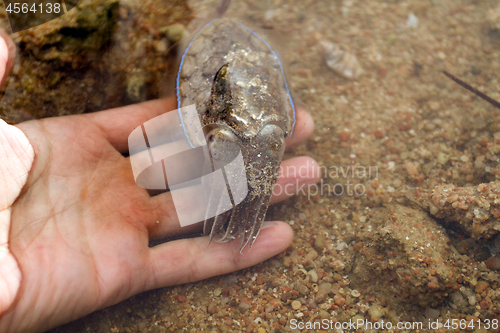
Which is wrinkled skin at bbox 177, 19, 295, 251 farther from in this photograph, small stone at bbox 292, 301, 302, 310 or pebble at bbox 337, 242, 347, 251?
pebble at bbox 337, 242, 347, 251

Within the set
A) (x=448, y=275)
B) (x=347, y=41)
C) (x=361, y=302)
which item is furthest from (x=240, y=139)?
(x=347, y=41)

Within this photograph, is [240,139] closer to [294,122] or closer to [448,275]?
[294,122]

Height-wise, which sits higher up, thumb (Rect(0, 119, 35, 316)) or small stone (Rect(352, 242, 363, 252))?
thumb (Rect(0, 119, 35, 316))

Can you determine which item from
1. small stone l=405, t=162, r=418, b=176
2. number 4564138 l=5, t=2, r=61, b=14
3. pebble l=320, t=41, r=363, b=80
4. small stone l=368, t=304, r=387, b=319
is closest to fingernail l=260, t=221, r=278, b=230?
small stone l=368, t=304, r=387, b=319

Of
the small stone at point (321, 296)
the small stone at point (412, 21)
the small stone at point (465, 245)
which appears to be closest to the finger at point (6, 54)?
the small stone at point (321, 296)

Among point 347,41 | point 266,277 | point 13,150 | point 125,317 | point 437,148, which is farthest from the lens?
point 347,41

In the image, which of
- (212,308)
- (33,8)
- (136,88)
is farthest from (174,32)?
(212,308)
